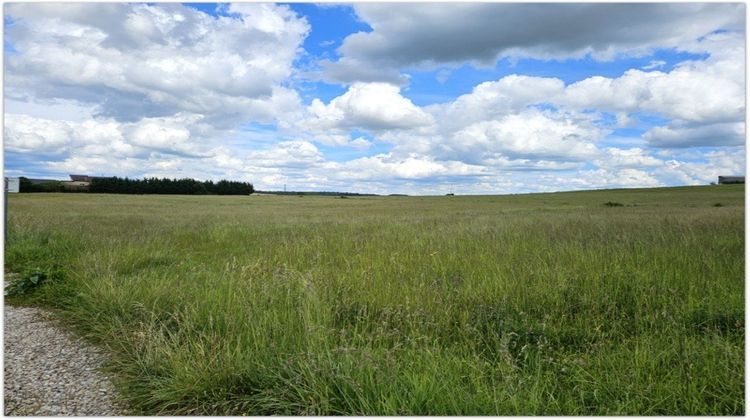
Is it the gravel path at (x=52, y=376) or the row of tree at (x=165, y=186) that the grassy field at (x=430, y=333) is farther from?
the row of tree at (x=165, y=186)

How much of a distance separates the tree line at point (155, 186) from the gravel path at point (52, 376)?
3184 inches

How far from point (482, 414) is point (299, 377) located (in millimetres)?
1227

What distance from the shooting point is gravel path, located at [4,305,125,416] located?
3.24m

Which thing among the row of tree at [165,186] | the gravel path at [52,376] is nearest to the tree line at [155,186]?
the row of tree at [165,186]

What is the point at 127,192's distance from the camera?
8650cm

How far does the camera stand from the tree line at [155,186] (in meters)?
73.8

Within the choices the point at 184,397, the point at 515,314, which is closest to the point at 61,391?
the point at 184,397

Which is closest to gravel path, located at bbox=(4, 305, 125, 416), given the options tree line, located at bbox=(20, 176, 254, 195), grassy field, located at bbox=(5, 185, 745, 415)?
grassy field, located at bbox=(5, 185, 745, 415)

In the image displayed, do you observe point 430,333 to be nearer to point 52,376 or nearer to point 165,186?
point 52,376

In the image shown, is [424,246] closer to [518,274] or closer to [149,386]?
[518,274]

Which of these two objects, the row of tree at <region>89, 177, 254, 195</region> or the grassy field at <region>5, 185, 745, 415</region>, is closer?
the grassy field at <region>5, 185, 745, 415</region>

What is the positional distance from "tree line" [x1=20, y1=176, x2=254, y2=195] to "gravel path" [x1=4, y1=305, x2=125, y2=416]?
265 feet

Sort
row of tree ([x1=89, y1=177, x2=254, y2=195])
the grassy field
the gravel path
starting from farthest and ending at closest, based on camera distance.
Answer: row of tree ([x1=89, y1=177, x2=254, y2=195]) < the gravel path < the grassy field

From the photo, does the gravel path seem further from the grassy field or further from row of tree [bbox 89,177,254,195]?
row of tree [bbox 89,177,254,195]
